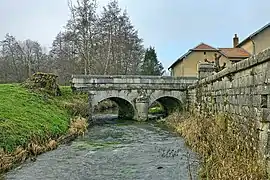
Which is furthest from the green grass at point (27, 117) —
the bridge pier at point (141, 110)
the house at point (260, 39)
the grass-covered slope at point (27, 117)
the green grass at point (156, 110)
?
the house at point (260, 39)

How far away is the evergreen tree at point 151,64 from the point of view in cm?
4749

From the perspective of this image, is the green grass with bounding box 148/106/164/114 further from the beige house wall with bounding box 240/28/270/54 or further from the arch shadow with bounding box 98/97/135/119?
the beige house wall with bounding box 240/28/270/54

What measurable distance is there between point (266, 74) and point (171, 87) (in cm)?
1962

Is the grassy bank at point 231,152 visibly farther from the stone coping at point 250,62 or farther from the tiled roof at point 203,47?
the tiled roof at point 203,47

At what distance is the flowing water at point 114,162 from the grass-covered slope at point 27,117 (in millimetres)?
870

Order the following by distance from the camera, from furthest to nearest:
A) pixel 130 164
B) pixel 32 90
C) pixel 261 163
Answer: pixel 32 90, pixel 130 164, pixel 261 163

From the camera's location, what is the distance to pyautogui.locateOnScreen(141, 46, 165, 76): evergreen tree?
4749 cm

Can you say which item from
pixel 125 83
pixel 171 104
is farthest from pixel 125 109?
pixel 171 104

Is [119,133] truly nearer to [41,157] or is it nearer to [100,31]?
[41,157]

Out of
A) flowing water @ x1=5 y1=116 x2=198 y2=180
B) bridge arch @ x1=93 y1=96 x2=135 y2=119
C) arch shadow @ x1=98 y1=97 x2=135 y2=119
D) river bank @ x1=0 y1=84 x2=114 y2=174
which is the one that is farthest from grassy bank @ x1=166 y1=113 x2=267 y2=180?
arch shadow @ x1=98 y1=97 x2=135 y2=119

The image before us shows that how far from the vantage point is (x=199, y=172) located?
802 centimetres

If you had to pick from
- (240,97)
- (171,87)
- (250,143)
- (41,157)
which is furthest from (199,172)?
(171,87)

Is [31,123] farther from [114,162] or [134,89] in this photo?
[134,89]

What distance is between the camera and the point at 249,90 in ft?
24.3
